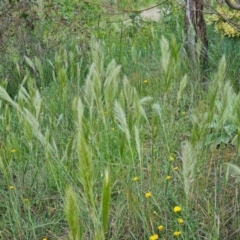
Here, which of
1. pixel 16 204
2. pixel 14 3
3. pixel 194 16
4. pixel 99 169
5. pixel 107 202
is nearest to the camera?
pixel 107 202

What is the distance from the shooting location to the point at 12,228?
6.93 ft

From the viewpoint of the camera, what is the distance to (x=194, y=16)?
435 centimetres

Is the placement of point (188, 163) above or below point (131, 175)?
above

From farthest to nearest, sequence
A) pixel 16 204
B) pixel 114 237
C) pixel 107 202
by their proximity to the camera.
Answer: pixel 16 204 → pixel 114 237 → pixel 107 202

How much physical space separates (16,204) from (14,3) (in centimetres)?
331

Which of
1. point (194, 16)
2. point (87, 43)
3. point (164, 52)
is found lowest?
point (87, 43)

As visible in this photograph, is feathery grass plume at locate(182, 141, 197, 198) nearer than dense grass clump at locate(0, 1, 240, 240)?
Yes

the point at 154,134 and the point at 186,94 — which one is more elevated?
the point at 154,134

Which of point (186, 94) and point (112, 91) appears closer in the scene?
point (112, 91)

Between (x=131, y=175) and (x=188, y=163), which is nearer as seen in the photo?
(x=188, y=163)

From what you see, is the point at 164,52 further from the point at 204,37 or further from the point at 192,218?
the point at 204,37

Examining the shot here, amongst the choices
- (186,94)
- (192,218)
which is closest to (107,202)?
(192,218)

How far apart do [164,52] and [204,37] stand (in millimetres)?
2543

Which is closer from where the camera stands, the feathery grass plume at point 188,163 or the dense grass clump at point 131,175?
the feathery grass plume at point 188,163
